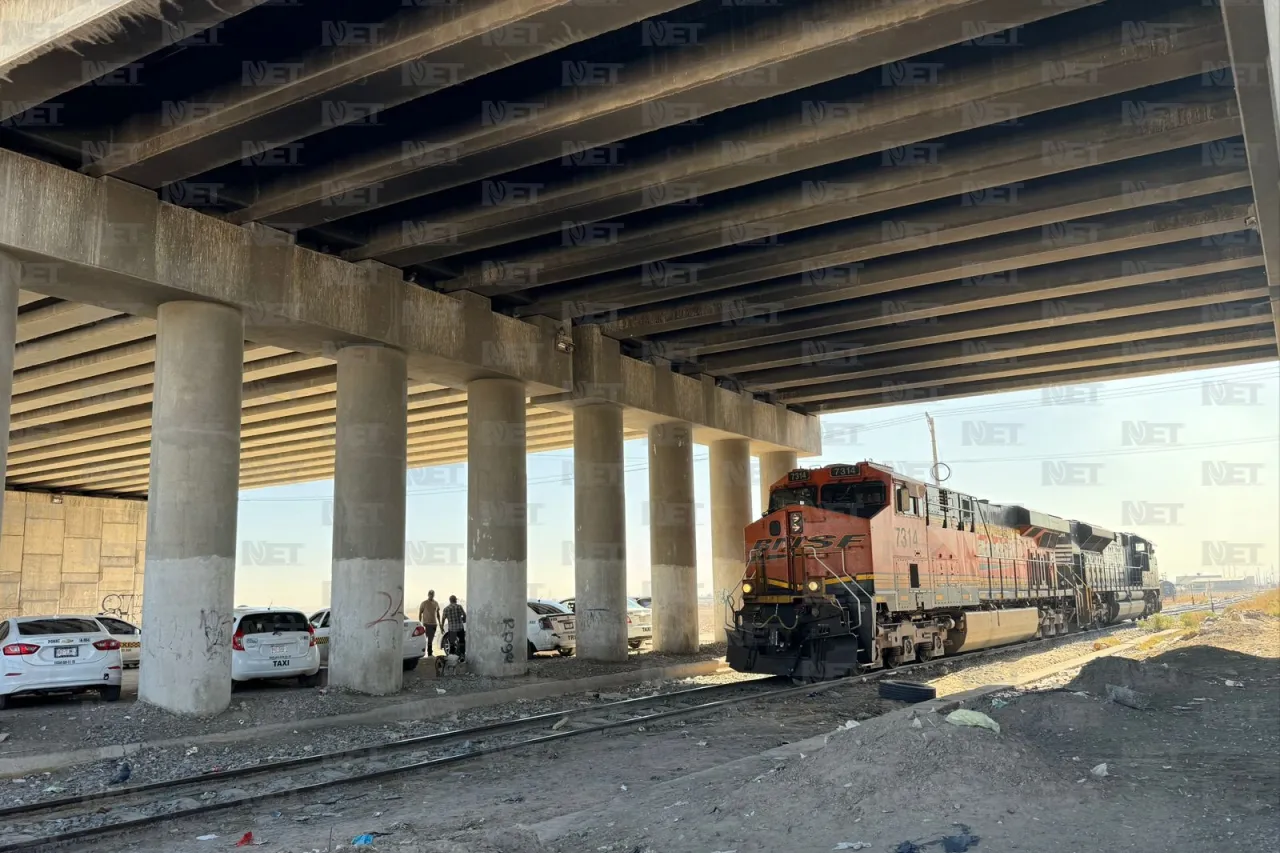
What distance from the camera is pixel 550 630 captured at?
24828 mm

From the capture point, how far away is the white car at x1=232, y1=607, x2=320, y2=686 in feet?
54.4

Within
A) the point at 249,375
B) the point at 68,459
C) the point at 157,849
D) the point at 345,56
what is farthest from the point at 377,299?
the point at 68,459

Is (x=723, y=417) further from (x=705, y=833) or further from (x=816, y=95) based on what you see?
(x=705, y=833)

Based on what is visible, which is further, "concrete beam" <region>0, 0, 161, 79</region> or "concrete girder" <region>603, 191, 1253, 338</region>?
"concrete girder" <region>603, 191, 1253, 338</region>

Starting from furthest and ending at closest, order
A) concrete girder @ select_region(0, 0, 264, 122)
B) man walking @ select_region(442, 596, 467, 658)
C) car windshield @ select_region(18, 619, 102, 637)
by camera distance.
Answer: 1. man walking @ select_region(442, 596, 467, 658)
2. car windshield @ select_region(18, 619, 102, 637)
3. concrete girder @ select_region(0, 0, 264, 122)

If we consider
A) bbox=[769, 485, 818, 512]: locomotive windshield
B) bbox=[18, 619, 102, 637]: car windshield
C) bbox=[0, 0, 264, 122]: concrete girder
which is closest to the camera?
bbox=[0, 0, 264, 122]: concrete girder

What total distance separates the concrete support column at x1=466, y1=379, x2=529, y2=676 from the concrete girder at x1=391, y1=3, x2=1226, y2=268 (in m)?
4.54

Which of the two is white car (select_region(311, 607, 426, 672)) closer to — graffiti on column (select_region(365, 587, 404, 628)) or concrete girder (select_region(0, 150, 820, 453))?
graffiti on column (select_region(365, 587, 404, 628))

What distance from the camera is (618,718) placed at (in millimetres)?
14055

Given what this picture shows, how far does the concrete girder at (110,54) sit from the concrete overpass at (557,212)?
1.8 inches

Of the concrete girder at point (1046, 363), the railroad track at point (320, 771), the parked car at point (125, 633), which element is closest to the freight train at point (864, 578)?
the railroad track at point (320, 771)

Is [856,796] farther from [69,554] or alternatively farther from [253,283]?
[69,554]

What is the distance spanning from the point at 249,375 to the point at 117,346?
2895 millimetres

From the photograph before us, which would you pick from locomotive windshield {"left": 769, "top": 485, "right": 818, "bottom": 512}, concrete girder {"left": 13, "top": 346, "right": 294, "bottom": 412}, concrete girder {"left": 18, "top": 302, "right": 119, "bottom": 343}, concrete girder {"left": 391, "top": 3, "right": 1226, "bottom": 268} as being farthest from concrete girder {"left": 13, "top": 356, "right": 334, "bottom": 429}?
locomotive windshield {"left": 769, "top": 485, "right": 818, "bottom": 512}
